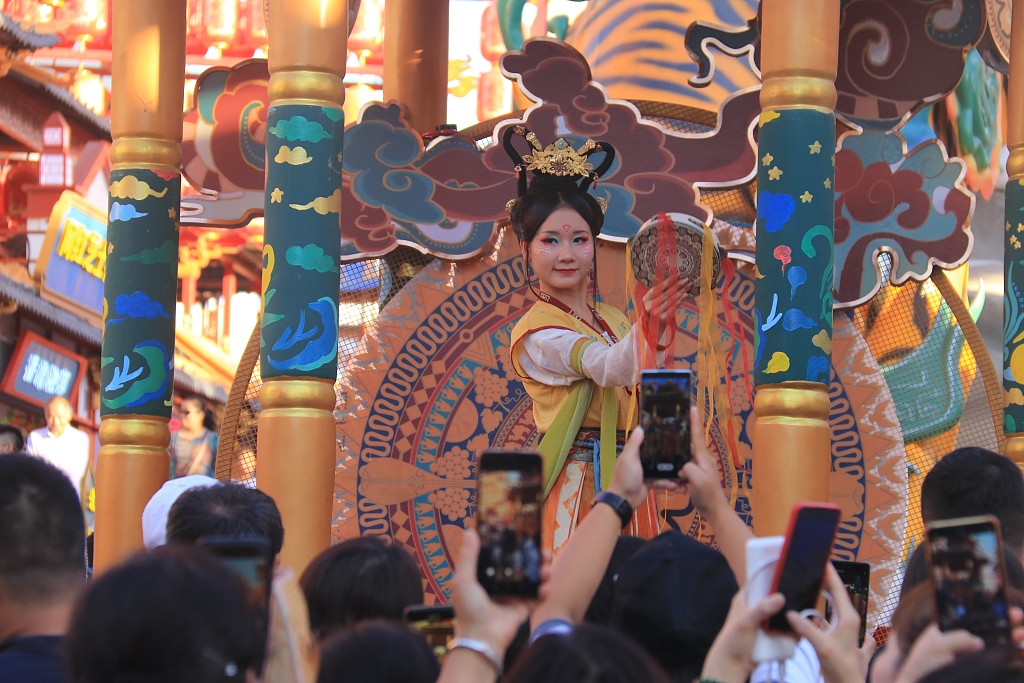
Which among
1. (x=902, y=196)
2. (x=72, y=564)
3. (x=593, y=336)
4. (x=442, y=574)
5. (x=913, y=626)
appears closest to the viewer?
(x=913, y=626)

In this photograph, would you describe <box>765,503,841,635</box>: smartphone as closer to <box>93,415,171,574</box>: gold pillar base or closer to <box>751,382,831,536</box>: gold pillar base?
<box>751,382,831,536</box>: gold pillar base

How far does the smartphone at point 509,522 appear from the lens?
A: 276cm

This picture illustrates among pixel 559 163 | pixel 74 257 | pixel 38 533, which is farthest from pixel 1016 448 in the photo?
pixel 74 257

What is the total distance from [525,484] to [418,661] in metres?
0.47

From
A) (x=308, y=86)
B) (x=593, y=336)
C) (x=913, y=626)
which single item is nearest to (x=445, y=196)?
(x=308, y=86)

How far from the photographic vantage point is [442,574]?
7.86 meters

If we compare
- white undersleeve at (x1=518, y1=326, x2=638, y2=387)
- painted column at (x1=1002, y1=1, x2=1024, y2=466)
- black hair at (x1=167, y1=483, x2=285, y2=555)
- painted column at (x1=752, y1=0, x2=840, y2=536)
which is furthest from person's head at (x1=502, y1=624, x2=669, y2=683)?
painted column at (x1=1002, y1=1, x2=1024, y2=466)

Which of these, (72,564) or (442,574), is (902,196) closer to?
(442,574)

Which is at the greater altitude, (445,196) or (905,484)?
(445,196)

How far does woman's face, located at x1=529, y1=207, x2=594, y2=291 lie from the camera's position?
22.0ft

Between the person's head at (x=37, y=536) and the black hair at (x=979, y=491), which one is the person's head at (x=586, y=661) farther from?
the black hair at (x=979, y=491)

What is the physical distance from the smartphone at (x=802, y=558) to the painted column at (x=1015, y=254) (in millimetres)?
5152

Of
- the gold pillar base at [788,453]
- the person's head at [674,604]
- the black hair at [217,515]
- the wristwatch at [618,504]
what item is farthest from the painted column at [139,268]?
the person's head at [674,604]

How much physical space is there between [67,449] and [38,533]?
24.9ft
